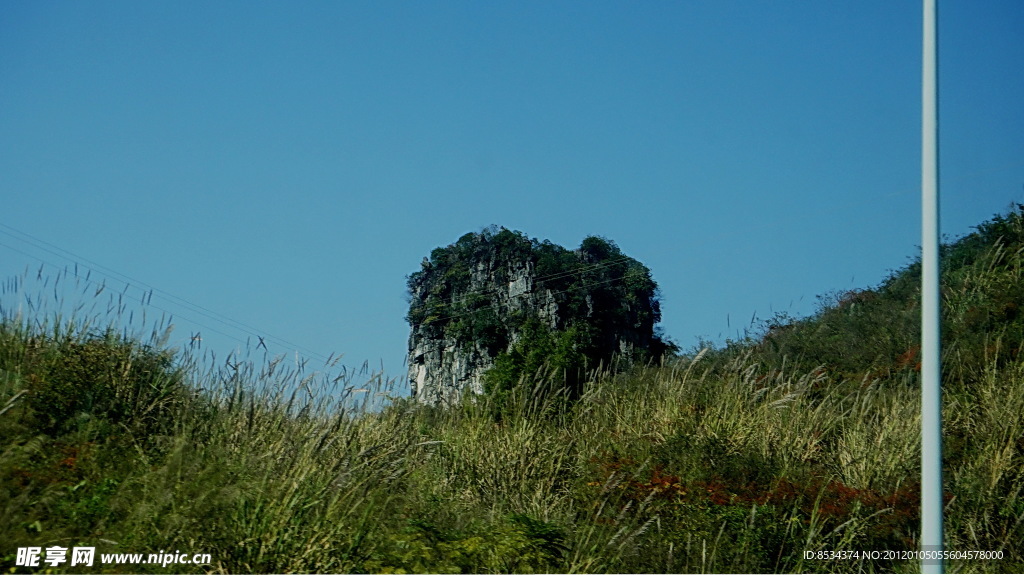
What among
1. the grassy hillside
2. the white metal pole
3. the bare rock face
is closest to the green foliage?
the grassy hillside

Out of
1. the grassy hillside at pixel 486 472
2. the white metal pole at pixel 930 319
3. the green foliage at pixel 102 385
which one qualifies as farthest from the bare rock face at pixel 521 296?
the white metal pole at pixel 930 319

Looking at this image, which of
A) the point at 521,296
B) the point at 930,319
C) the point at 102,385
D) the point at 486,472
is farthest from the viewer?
the point at 521,296

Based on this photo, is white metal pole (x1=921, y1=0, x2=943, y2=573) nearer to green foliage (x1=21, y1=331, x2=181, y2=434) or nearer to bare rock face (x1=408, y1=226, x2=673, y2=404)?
green foliage (x1=21, y1=331, x2=181, y2=434)

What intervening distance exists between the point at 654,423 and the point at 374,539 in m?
6.18

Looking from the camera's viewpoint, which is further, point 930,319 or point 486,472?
point 486,472

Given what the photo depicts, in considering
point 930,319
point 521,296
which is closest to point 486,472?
point 930,319

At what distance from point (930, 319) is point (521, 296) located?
48.8 metres

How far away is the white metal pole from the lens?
7316 millimetres

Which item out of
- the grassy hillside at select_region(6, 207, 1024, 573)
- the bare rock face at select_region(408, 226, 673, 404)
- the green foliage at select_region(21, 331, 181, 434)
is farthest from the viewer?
the bare rock face at select_region(408, 226, 673, 404)

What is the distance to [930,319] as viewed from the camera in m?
7.77

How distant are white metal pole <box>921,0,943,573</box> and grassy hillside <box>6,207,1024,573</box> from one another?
2.12 meters

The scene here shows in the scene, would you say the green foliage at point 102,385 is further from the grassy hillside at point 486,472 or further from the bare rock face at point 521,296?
the bare rock face at point 521,296

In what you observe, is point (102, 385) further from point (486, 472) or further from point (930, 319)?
point (930, 319)

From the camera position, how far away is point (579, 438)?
12.8 metres
